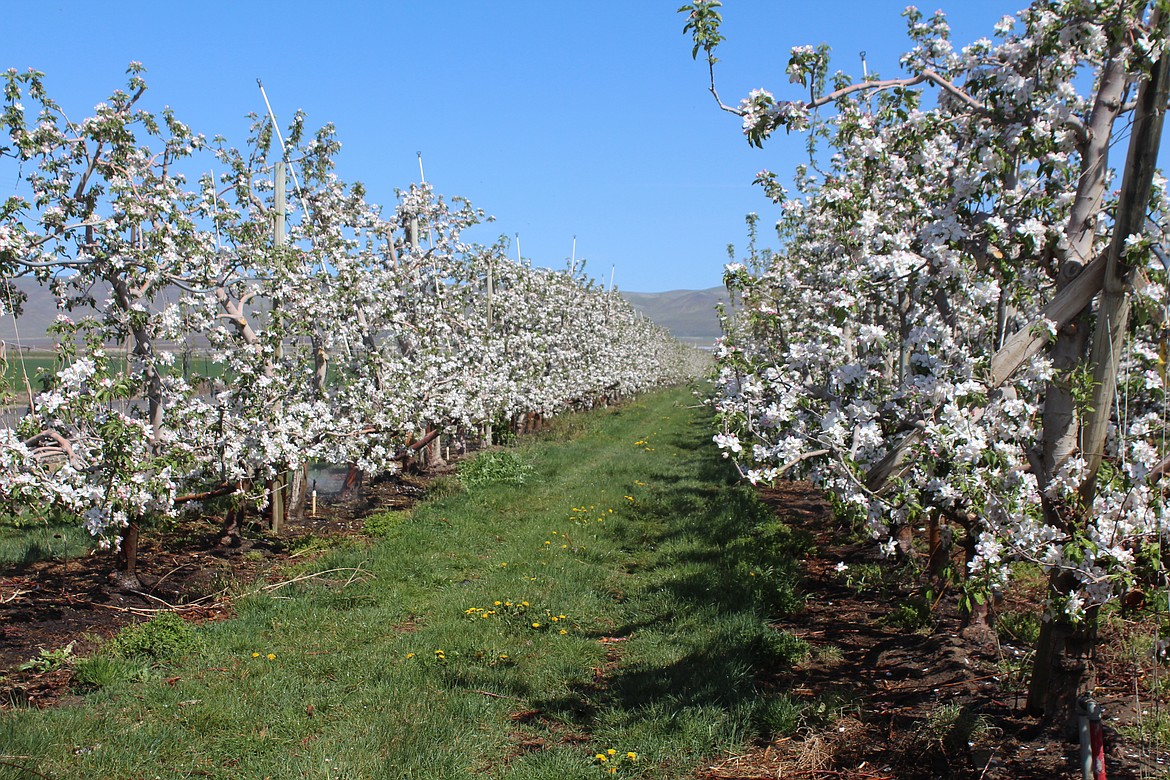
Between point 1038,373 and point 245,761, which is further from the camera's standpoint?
point 245,761

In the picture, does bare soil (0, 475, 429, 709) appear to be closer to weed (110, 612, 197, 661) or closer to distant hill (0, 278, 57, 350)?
weed (110, 612, 197, 661)

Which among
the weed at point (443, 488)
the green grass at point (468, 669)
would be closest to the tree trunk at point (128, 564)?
the green grass at point (468, 669)

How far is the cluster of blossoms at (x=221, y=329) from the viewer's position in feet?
22.8

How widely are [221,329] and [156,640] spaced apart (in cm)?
414

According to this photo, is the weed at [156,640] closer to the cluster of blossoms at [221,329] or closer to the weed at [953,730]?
the cluster of blossoms at [221,329]

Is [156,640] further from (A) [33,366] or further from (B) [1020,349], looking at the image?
(B) [1020,349]

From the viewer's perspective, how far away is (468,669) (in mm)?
6121

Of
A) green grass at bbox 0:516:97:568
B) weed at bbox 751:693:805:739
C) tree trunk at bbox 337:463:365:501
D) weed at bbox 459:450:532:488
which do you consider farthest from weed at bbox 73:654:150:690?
tree trunk at bbox 337:463:365:501

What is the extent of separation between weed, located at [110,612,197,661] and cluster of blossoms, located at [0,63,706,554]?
0.96 meters

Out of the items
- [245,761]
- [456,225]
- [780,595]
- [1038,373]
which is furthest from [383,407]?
[1038,373]

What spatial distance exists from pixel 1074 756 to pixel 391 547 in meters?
7.35

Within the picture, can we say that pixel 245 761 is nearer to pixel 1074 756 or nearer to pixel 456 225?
pixel 1074 756

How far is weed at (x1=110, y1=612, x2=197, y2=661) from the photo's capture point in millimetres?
Answer: 6148

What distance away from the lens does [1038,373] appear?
3961mm
